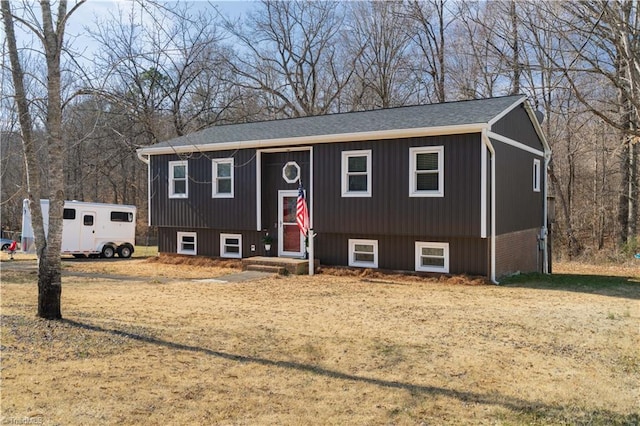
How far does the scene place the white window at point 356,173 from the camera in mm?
14438

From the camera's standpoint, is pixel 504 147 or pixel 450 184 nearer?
pixel 450 184

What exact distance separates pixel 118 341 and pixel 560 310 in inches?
297

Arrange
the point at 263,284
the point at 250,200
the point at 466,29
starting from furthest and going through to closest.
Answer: the point at 466,29
the point at 250,200
the point at 263,284

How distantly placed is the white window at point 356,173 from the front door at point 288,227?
6.60ft

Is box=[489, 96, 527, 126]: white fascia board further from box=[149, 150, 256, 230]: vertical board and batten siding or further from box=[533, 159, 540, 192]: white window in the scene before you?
box=[149, 150, 256, 230]: vertical board and batten siding

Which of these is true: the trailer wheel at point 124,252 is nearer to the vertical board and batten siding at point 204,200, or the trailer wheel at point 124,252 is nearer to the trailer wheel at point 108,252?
the trailer wheel at point 108,252

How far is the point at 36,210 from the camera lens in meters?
10.8

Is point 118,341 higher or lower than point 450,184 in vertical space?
lower

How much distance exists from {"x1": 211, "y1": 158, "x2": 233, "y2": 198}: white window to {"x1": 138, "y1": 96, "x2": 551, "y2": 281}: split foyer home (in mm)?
35

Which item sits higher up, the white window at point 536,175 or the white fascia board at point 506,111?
the white fascia board at point 506,111

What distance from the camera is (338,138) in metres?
14.6

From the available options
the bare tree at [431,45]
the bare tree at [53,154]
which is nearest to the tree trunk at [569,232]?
the bare tree at [431,45]

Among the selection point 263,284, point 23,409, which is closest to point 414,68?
point 263,284

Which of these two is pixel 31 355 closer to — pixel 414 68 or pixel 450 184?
pixel 450 184
